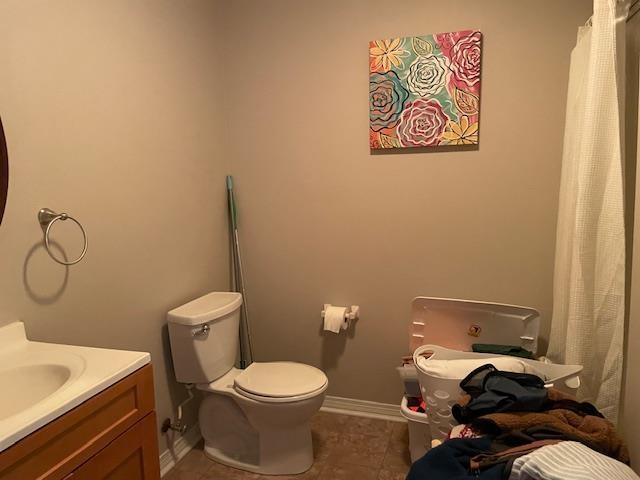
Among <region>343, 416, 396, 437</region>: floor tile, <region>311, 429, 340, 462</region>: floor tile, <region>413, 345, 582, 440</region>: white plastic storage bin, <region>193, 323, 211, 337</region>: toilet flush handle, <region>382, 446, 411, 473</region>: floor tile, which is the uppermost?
<region>193, 323, 211, 337</region>: toilet flush handle

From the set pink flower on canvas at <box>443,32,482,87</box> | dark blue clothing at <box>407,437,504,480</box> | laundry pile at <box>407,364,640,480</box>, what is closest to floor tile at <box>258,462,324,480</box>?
laundry pile at <box>407,364,640,480</box>

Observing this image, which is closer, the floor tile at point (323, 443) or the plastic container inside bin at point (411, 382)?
the plastic container inside bin at point (411, 382)

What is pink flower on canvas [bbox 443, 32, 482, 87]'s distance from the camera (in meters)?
2.06

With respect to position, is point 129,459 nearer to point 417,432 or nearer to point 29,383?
point 29,383

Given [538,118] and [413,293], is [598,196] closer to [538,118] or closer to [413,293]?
[538,118]

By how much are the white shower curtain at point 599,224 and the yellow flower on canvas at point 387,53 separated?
81cm

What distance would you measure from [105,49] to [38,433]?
1390mm

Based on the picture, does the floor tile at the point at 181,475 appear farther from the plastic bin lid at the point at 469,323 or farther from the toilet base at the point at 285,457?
the plastic bin lid at the point at 469,323

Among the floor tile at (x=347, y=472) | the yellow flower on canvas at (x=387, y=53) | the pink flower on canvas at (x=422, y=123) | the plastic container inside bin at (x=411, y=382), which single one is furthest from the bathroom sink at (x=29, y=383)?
the yellow flower on canvas at (x=387, y=53)

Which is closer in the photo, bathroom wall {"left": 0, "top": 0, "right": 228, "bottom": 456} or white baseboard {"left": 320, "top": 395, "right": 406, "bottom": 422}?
bathroom wall {"left": 0, "top": 0, "right": 228, "bottom": 456}

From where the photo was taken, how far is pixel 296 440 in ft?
6.81

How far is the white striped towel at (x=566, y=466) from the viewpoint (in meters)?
0.92

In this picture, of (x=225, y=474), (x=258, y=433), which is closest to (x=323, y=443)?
(x=258, y=433)

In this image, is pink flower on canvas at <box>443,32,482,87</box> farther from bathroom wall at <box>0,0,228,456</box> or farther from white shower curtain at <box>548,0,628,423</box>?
bathroom wall at <box>0,0,228,456</box>
